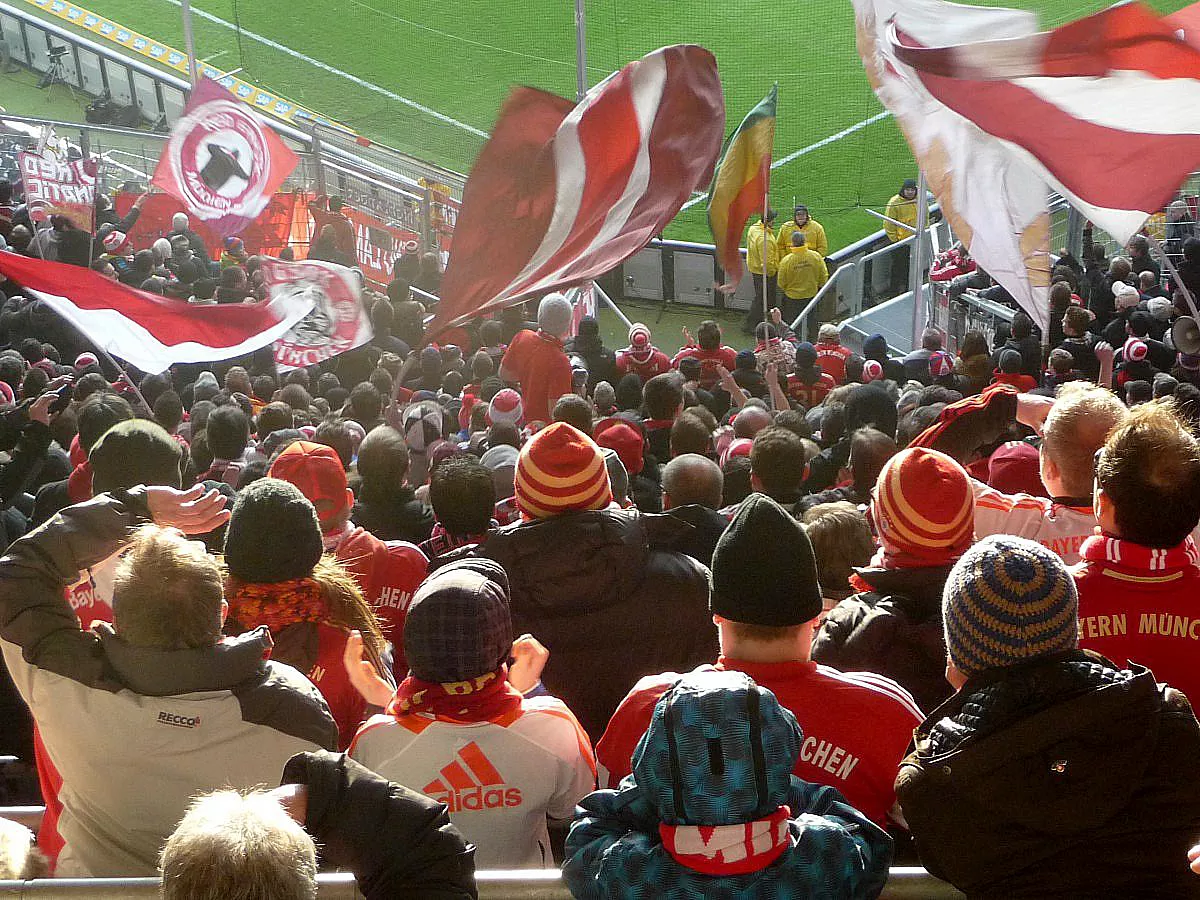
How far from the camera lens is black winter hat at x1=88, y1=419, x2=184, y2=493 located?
3688 millimetres

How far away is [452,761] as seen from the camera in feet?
8.41

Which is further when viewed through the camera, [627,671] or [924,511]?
[627,671]

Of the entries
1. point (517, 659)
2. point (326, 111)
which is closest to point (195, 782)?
point (517, 659)

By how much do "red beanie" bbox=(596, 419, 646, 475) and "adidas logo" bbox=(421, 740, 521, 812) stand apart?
2.89 meters

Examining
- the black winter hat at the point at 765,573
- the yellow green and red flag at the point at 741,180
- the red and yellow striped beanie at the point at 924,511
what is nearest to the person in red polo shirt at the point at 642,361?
the yellow green and red flag at the point at 741,180

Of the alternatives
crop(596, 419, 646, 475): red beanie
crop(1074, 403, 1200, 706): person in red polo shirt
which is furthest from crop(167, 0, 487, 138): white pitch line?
crop(1074, 403, 1200, 706): person in red polo shirt

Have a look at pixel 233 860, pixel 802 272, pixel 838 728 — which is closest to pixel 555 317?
pixel 838 728

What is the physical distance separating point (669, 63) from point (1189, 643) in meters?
5.49

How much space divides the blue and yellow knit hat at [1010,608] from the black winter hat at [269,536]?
1.63 meters

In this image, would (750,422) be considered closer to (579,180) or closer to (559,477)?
(579,180)

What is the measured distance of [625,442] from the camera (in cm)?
545

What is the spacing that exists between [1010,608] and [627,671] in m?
1.47

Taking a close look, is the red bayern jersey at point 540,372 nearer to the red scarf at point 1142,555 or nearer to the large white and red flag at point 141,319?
the large white and red flag at point 141,319

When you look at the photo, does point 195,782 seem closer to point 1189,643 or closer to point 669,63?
point 1189,643
